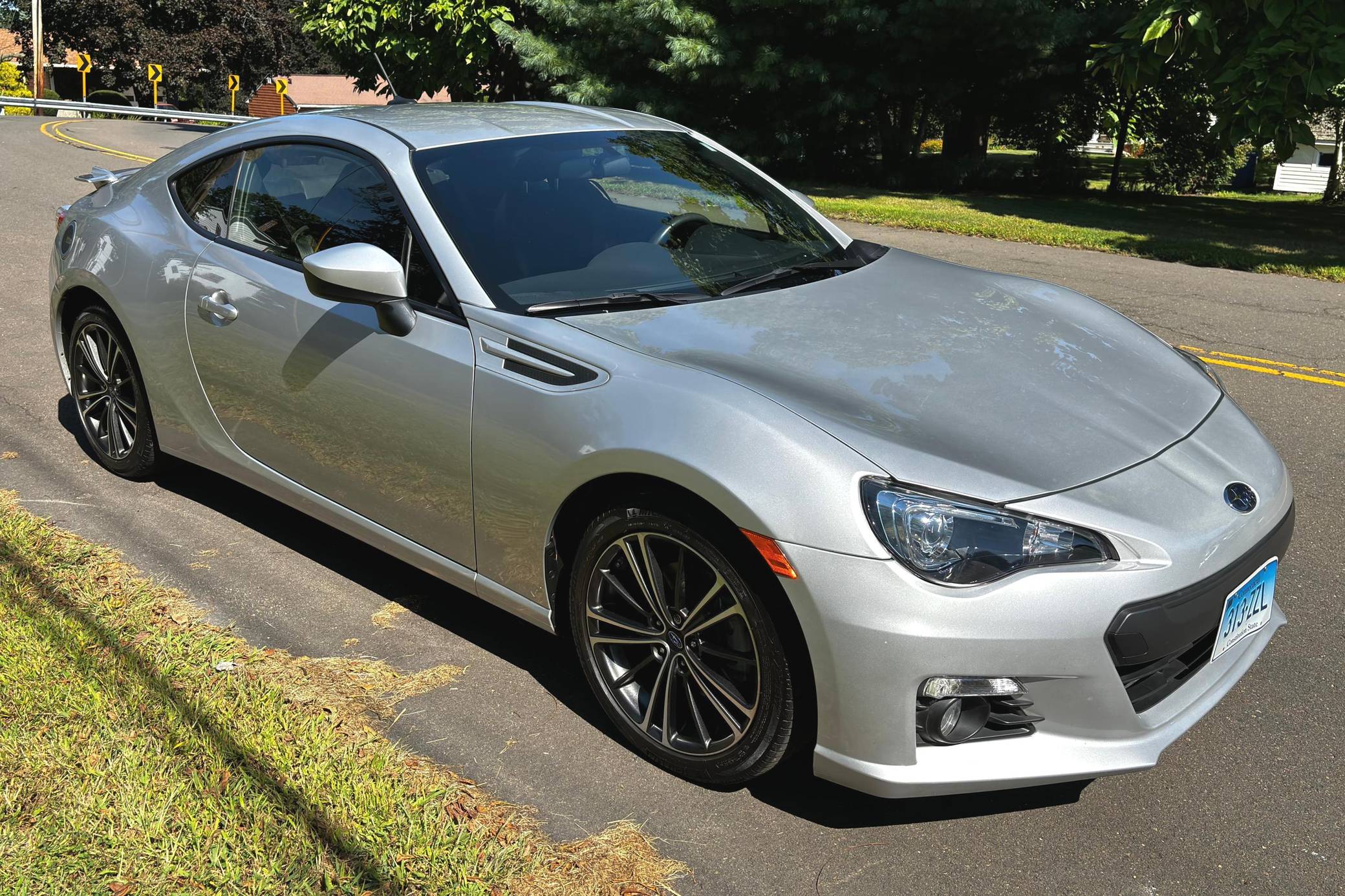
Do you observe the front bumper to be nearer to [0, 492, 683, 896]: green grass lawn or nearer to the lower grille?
A: the lower grille

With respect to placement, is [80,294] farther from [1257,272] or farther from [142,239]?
[1257,272]

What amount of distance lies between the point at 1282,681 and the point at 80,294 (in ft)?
15.5

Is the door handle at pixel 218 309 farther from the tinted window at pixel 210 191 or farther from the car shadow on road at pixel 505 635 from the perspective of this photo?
the car shadow on road at pixel 505 635

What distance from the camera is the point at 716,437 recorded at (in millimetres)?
2881

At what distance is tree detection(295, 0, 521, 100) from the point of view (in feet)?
74.6

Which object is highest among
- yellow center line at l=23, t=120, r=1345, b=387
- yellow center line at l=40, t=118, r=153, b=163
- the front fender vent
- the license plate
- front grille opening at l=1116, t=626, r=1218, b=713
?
the front fender vent

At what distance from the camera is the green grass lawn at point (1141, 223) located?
1202 centimetres

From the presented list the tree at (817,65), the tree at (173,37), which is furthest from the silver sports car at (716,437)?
the tree at (173,37)

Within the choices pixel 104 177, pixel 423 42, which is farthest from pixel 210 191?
pixel 423 42

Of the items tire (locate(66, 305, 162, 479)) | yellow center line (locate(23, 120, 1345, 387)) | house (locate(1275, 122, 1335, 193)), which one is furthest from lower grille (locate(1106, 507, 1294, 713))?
house (locate(1275, 122, 1335, 193))

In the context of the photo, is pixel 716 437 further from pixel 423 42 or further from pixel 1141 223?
pixel 423 42

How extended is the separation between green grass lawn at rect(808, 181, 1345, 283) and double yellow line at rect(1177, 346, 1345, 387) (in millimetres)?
4173

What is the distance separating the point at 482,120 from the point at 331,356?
3.54 ft

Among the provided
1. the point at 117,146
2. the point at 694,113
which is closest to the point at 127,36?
the point at 117,146
